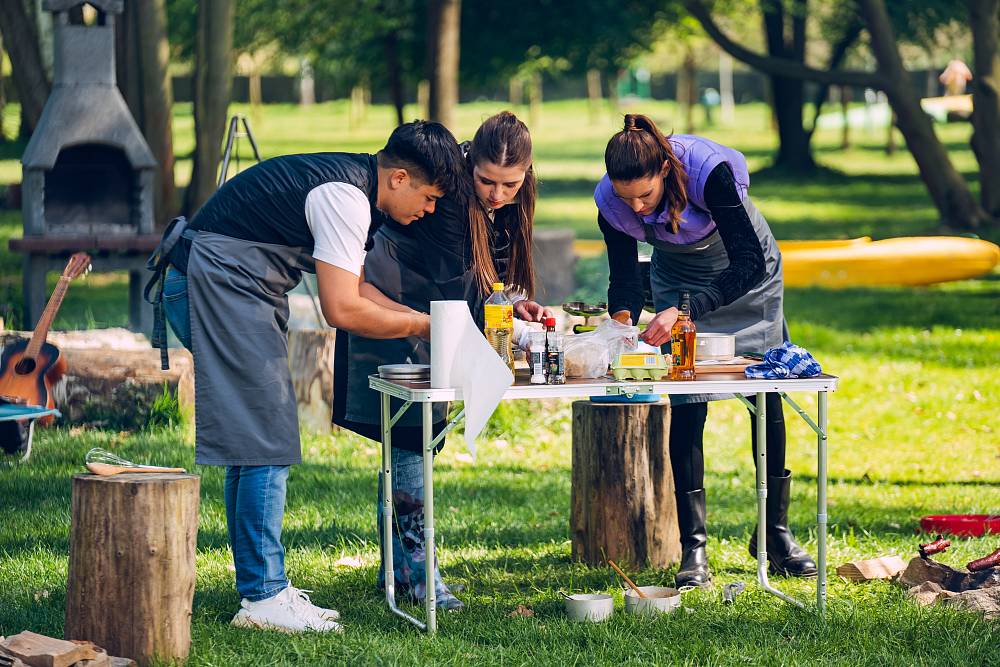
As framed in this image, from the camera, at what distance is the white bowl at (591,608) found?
471 cm

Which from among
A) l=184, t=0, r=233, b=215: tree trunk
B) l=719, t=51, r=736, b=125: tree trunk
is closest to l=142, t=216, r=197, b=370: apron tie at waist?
l=184, t=0, r=233, b=215: tree trunk

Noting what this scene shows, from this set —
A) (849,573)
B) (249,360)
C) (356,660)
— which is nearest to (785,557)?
(849,573)

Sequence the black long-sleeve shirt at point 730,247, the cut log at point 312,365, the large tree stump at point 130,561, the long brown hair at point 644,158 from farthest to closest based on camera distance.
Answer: the cut log at point 312,365
the black long-sleeve shirt at point 730,247
the long brown hair at point 644,158
the large tree stump at point 130,561

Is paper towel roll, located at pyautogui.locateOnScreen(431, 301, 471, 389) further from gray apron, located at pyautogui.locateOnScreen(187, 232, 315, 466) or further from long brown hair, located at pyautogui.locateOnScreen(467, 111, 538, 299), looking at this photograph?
gray apron, located at pyautogui.locateOnScreen(187, 232, 315, 466)

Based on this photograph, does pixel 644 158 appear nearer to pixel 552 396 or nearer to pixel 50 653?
pixel 552 396

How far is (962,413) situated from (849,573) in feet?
13.3

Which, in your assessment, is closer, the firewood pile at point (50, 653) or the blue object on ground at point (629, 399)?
the firewood pile at point (50, 653)

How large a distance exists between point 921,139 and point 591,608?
13.7m

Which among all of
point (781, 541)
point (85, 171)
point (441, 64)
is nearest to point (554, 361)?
point (781, 541)

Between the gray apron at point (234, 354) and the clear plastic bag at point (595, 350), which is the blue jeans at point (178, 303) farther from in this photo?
the clear plastic bag at point (595, 350)

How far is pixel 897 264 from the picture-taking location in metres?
14.8

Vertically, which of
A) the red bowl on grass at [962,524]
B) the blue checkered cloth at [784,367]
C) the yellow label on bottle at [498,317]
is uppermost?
the yellow label on bottle at [498,317]

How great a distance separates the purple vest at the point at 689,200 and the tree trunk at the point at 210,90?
748 centimetres

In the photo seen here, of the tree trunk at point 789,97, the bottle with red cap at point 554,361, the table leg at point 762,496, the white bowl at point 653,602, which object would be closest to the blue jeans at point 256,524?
the bottle with red cap at point 554,361
